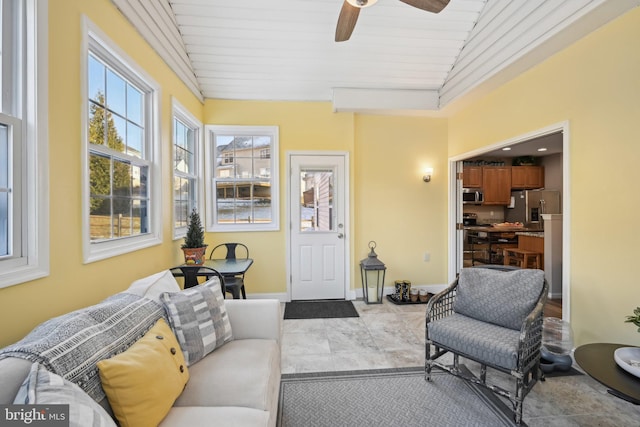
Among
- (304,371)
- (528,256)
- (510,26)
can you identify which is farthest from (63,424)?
(528,256)

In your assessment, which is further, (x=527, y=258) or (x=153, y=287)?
(x=527, y=258)

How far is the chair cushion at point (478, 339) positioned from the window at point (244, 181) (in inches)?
97.0

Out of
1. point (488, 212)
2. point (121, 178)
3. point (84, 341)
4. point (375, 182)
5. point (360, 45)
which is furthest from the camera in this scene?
point (488, 212)

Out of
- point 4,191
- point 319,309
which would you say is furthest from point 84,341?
point 319,309

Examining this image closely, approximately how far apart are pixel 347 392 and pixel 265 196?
2664 millimetres

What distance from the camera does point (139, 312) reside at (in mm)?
1388

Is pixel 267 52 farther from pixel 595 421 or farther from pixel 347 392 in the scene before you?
pixel 595 421

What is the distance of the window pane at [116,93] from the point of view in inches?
79.0

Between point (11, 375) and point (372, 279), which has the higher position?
point (11, 375)

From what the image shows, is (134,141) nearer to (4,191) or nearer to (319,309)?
(4,191)

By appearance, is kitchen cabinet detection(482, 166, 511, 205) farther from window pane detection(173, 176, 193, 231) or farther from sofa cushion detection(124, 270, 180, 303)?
sofa cushion detection(124, 270, 180, 303)

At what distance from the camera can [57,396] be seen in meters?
0.79

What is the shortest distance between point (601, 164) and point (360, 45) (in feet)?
8.14

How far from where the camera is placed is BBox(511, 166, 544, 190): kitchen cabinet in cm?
626
